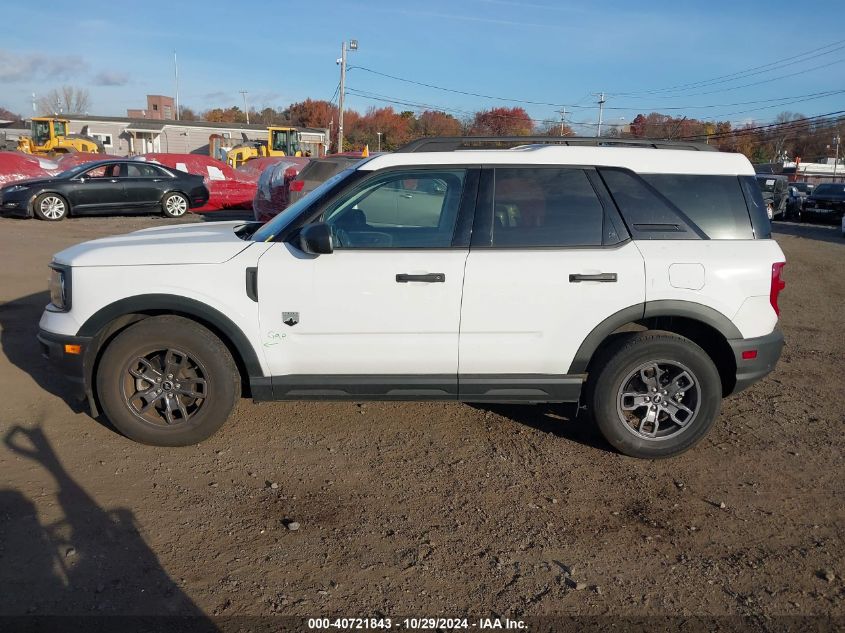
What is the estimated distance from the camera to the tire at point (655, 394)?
4312 mm

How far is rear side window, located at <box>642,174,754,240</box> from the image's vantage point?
4.38 meters

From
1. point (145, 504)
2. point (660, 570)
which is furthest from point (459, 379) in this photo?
point (145, 504)

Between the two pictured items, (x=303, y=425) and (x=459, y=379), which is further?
(x=303, y=425)

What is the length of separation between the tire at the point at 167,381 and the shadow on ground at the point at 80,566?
62 cm

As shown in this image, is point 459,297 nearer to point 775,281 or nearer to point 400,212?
point 400,212

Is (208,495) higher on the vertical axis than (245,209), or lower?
lower

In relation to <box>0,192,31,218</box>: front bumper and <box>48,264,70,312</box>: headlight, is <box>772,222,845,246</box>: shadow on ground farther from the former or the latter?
<box>0,192,31,218</box>: front bumper

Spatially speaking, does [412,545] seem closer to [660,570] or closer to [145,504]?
[660,570]

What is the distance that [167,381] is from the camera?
4.36 m

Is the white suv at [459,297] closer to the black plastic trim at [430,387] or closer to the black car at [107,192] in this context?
the black plastic trim at [430,387]

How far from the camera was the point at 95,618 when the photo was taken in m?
2.83

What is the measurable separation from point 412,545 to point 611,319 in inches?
73.5

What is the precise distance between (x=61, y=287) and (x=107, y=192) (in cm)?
1404

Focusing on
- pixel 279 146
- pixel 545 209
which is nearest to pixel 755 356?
pixel 545 209
